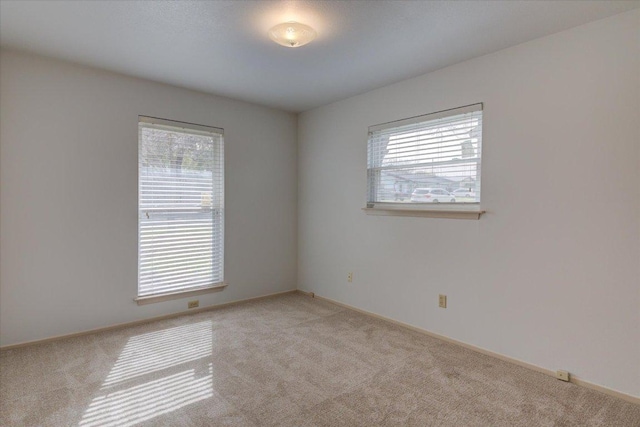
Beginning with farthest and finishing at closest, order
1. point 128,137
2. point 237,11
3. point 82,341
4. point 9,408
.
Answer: point 128,137 → point 82,341 → point 237,11 → point 9,408

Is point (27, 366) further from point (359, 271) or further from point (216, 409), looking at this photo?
point (359, 271)

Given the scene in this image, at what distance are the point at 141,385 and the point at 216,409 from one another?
0.66 metres

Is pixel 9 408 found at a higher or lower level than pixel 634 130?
lower

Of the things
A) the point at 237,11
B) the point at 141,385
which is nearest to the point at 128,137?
the point at 237,11

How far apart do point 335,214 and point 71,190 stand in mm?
2737

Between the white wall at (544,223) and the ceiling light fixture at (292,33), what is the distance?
1.43 metres

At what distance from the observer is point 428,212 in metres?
3.28

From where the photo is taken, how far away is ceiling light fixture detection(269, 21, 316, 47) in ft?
7.57

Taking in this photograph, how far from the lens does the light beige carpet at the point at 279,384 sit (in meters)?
2.02

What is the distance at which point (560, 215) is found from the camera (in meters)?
2.49

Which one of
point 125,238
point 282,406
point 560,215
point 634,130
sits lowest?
point 282,406

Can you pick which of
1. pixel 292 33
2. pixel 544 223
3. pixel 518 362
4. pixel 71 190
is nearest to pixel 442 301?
pixel 518 362

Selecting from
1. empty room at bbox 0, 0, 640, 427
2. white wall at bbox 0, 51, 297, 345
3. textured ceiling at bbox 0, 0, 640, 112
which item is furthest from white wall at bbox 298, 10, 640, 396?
white wall at bbox 0, 51, 297, 345

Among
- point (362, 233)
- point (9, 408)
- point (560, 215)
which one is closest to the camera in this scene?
point (9, 408)
